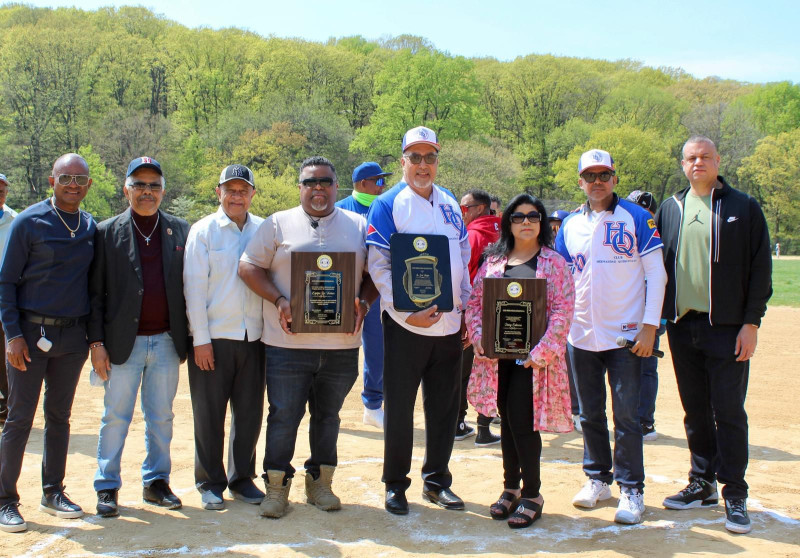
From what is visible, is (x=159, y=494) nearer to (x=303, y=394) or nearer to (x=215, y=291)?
(x=303, y=394)

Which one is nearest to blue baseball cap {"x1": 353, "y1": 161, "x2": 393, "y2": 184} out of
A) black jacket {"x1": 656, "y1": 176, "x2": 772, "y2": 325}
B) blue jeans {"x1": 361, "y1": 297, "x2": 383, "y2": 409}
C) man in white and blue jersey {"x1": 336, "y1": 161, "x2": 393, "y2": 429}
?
man in white and blue jersey {"x1": 336, "y1": 161, "x2": 393, "y2": 429}

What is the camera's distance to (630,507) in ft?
16.0

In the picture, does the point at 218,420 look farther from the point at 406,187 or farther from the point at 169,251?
the point at 406,187

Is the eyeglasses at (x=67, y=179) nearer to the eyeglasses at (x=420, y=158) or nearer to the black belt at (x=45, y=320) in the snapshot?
the black belt at (x=45, y=320)

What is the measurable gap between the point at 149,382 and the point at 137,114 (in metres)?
60.2

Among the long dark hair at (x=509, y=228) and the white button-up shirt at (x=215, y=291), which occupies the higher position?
the long dark hair at (x=509, y=228)

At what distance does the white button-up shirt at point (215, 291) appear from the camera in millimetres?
4914

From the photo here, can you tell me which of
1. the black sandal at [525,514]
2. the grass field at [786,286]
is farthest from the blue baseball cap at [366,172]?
the grass field at [786,286]

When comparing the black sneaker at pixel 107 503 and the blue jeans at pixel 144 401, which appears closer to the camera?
the black sneaker at pixel 107 503

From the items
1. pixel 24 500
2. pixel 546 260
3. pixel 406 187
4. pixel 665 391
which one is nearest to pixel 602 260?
pixel 546 260

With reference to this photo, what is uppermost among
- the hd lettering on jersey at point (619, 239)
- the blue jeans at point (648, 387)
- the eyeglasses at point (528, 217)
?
the eyeglasses at point (528, 217)

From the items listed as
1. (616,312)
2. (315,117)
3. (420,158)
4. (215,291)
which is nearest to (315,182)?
(420,158)

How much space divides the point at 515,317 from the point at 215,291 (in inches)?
80.7

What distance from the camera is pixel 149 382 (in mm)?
4969
